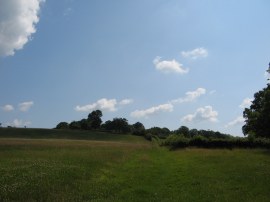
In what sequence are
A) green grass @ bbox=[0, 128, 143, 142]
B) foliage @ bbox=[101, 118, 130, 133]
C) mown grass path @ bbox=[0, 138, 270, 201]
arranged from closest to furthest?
mown grass path @ bbox=[0, 138, 270, 201] < green grass @ bbox=[0, 128, 143, 142] < foliage @ bbox=[101, 118, 130, 133]

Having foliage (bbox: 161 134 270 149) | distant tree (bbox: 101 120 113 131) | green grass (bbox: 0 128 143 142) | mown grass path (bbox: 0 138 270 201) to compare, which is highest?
distant tree (bbox: 101 120 113 131)

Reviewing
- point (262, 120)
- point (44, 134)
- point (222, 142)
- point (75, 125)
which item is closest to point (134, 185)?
point (262, 120)

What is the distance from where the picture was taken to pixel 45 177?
23547mm

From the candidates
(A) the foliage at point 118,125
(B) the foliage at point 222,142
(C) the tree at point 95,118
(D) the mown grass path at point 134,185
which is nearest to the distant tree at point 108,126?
(A) the foliage at point 118,125


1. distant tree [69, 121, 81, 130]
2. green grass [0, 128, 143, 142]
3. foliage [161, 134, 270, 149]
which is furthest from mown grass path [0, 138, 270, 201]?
distant tree [69, 121, 81, 130]

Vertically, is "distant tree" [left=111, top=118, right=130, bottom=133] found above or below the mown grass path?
above

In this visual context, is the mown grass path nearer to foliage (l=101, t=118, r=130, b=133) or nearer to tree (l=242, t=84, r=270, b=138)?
tree (l=242, t=84, r=270, b=138)

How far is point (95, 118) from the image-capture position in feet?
596

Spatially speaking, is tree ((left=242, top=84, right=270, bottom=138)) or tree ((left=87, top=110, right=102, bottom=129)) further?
tree ((left=87, top=110, right=102, bottom=129))

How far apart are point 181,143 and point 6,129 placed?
192 feet

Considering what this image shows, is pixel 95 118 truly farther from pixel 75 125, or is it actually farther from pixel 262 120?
pixel 262 120

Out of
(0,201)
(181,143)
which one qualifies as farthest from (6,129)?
(0,201)

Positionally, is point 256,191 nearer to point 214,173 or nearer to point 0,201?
point 214,173

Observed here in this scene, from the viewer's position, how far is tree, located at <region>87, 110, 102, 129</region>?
593 ft
